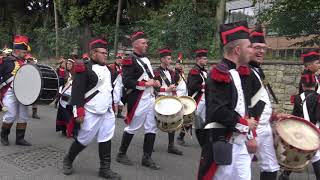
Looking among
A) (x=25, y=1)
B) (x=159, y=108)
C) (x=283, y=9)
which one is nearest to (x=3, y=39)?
(x=25, y=1)

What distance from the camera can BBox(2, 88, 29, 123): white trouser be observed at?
7.57 metres

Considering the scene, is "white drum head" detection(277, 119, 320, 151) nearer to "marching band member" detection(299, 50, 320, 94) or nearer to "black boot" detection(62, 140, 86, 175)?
"marching band member" detection(299, 50, 320, 94)

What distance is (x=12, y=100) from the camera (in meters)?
7.59

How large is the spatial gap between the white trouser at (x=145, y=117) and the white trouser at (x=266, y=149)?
7.69 ft

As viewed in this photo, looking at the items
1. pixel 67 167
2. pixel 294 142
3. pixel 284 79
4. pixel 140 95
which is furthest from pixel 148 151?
pixel 284 79

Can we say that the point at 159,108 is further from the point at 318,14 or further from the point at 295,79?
the point at 318,14

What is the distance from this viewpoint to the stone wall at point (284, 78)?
419 inches

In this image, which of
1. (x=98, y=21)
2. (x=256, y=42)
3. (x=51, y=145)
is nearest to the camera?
(x=256, y=42)

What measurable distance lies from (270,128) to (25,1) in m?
26.6

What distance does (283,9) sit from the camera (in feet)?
41.1

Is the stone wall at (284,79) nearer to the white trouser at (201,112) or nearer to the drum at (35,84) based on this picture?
the white trouser at (201,112)

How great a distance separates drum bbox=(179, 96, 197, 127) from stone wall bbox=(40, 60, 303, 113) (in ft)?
13.5

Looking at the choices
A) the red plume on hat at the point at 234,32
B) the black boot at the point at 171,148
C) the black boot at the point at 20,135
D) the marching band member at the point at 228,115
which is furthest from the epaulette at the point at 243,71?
the black boot at the point at 20,135

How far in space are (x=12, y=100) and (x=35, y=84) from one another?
3.06 ft
